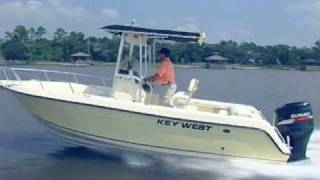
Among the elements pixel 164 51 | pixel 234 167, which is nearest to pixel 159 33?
pixel 164 51

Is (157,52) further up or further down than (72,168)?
further up

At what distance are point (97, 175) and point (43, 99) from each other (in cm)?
201

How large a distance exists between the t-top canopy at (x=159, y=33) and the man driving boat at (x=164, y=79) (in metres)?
0.36

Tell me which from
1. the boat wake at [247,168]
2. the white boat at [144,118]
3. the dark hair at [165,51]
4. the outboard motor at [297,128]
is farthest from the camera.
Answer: the dark hair at [165,51]

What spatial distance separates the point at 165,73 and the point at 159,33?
2.80 feet

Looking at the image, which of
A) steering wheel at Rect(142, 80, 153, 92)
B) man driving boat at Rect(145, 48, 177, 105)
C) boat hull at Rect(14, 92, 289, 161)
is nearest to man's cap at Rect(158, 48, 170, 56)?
man driving boat at Rect(145, 48, 177, 105)

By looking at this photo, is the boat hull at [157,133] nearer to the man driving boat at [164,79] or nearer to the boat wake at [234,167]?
the boat wake at [234,167]

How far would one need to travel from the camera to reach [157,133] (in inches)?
492

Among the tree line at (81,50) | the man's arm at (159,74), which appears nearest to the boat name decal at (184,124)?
the man's arm at (159,74)

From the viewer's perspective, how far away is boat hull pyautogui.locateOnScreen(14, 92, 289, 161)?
485 inches

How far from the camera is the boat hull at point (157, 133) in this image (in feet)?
40.4


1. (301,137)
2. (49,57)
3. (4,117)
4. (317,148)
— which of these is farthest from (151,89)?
(49,57)

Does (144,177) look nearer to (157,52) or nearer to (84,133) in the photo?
(84,133)

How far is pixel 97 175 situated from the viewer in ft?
40.3
